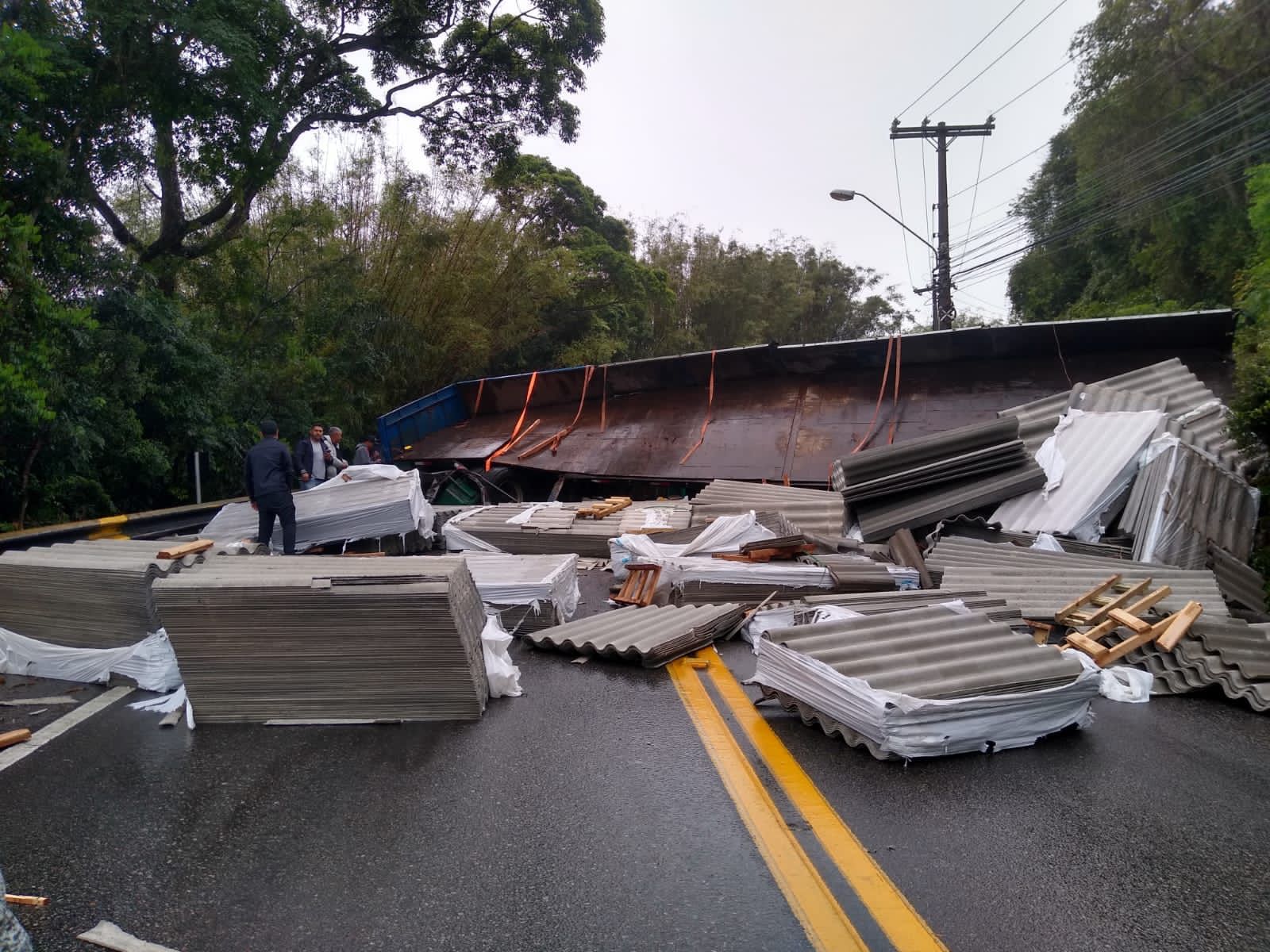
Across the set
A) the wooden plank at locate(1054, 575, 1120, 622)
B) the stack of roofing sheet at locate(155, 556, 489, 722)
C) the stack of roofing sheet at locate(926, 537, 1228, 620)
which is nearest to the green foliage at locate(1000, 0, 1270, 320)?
the stack of roofing sheet at locate(926, 537, 1228, 620)

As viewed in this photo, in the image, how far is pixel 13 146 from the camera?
28.0ft

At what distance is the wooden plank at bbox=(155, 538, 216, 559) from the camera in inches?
215

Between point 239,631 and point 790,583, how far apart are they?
4198mm

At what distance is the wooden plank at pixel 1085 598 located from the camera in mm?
6055

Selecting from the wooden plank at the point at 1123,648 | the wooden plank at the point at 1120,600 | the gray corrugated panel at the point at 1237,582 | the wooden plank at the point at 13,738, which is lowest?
the gray corrugated panel at the point at 1237,582

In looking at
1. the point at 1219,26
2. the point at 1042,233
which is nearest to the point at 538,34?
the point at 1219,26

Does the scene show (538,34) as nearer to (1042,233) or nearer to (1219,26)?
(1219,26)

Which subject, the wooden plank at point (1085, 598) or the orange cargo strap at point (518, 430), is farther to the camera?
the orange cargo strap at point (518, 430)

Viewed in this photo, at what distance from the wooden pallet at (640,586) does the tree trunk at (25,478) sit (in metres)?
6.57

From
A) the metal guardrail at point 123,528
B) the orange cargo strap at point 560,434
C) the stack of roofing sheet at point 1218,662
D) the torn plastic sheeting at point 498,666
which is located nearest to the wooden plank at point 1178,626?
the stack of roofing sheet at point 1218,662

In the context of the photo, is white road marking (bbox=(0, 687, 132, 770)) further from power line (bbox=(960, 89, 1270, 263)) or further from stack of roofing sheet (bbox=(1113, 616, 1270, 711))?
power line (bbox=(960, 89, 1270, 263))

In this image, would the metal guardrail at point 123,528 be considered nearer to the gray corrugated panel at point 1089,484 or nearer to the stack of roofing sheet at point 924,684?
the stack of roofing sheet at point 924,684

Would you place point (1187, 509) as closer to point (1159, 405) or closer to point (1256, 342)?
point (1159, 405)

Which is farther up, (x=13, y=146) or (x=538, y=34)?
(x=538, y=34)
